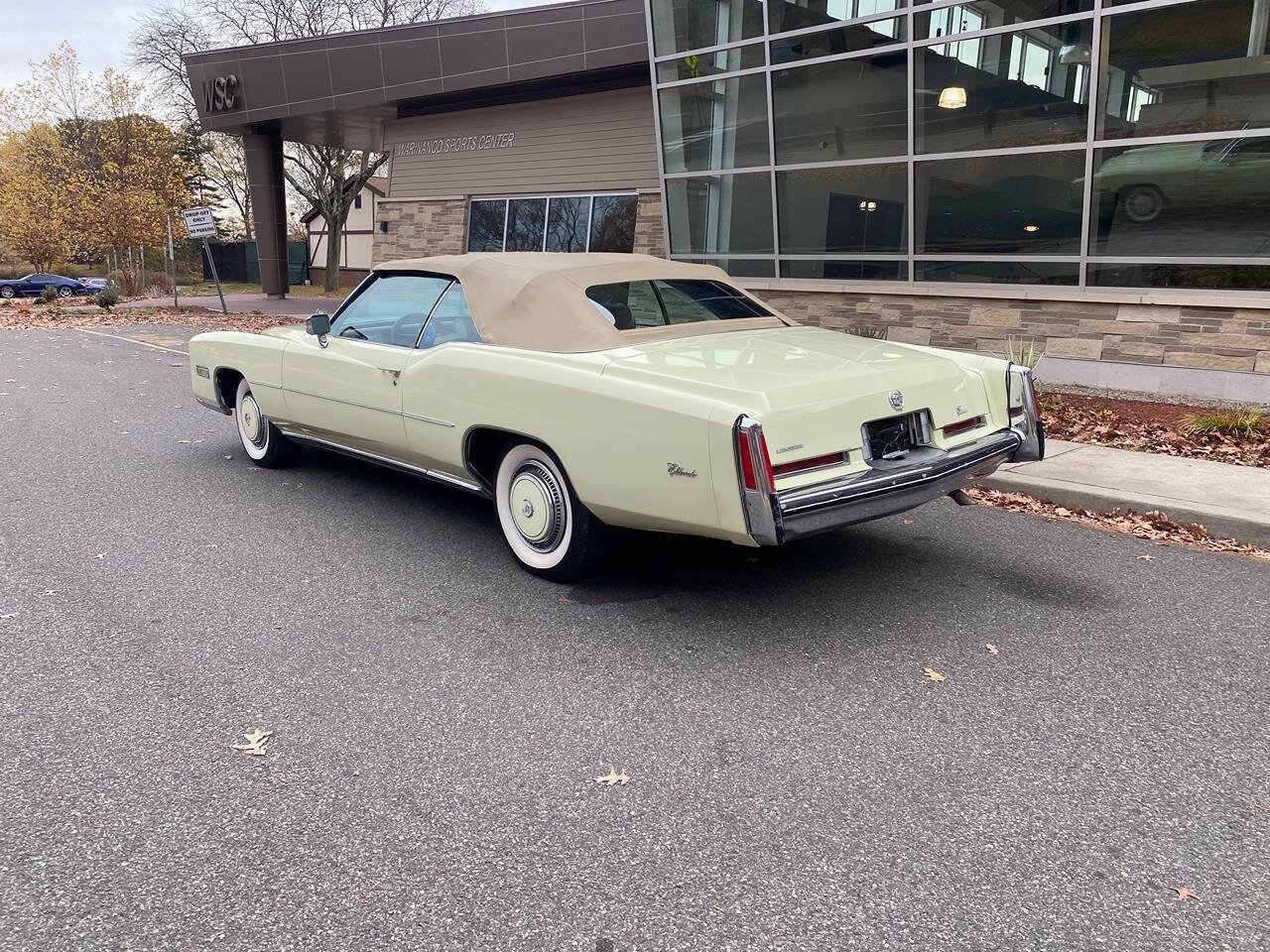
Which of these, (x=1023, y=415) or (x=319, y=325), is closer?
(x=1023, y=415)

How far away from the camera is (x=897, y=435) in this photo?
4.06m

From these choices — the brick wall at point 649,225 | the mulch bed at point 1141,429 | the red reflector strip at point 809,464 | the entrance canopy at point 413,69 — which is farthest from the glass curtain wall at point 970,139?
the red reflector strip at point 809,464

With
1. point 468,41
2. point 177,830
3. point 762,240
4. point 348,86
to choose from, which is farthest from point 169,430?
point 348,86

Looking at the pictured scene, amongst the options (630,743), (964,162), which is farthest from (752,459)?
(964,162)

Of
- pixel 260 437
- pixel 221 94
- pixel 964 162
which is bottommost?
pixel 260 437

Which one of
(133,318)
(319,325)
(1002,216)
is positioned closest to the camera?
(319,325)

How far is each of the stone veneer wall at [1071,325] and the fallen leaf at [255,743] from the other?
9.21 m

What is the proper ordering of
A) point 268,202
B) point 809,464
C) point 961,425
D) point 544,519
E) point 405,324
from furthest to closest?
point 268,202
point 405,324
point 544,519
point 961,425
point 809,464

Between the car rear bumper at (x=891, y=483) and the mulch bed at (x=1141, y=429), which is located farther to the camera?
the mulch bed at (x=1141, y=429)

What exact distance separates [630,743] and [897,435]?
180cm

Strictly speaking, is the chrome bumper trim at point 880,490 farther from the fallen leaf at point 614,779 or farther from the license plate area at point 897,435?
the fallen leaf at point 614,779

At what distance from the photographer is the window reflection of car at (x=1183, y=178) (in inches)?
349

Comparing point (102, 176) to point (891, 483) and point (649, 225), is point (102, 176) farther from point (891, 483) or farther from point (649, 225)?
point (891, 483)

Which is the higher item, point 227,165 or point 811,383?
point 227,165
